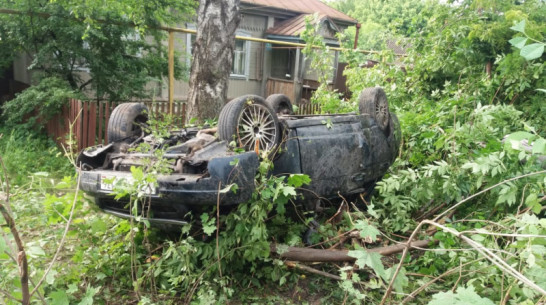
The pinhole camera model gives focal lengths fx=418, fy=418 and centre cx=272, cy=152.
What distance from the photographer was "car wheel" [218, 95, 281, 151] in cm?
336

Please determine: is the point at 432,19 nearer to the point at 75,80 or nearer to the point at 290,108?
the point at 290,108

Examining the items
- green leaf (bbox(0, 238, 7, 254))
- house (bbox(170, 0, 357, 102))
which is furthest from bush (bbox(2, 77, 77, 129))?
house (bbox(170, 0, 357, 102))

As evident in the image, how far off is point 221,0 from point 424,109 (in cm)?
346

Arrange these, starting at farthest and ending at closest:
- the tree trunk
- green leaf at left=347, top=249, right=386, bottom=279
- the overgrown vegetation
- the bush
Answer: the bush → the tree trunk → the overgrown vegetation → green leaf at left=347, top=249, right=386, bottom=279

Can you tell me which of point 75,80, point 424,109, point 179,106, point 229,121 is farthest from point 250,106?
point 75,80

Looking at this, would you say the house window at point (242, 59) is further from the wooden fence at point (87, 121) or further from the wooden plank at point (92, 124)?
the wooden plank at point (92, 124)

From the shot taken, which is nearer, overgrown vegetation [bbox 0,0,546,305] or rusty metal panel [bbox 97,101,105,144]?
overgrown vegetation [bbox 0,0,546,305]

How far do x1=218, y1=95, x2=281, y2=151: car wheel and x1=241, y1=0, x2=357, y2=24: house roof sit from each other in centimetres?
1322

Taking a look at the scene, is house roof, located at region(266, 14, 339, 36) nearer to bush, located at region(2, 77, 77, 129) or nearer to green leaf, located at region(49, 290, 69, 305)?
bush, located at region(2, 77, 77, 129)

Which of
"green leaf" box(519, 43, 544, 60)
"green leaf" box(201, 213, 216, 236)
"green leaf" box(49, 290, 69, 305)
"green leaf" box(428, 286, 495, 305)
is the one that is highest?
"green leaf" box(519, 43, 544, 60)

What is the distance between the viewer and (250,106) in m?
3.48

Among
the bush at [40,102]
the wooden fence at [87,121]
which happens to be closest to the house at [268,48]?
the bush at [40,102]

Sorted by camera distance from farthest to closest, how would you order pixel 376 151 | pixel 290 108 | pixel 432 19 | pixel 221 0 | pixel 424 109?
pixel 432 19 → pixel 424 109 → pixel 221 0 → pixel 290 108 → pixel 376 151

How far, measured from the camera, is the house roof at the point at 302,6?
16734mm
